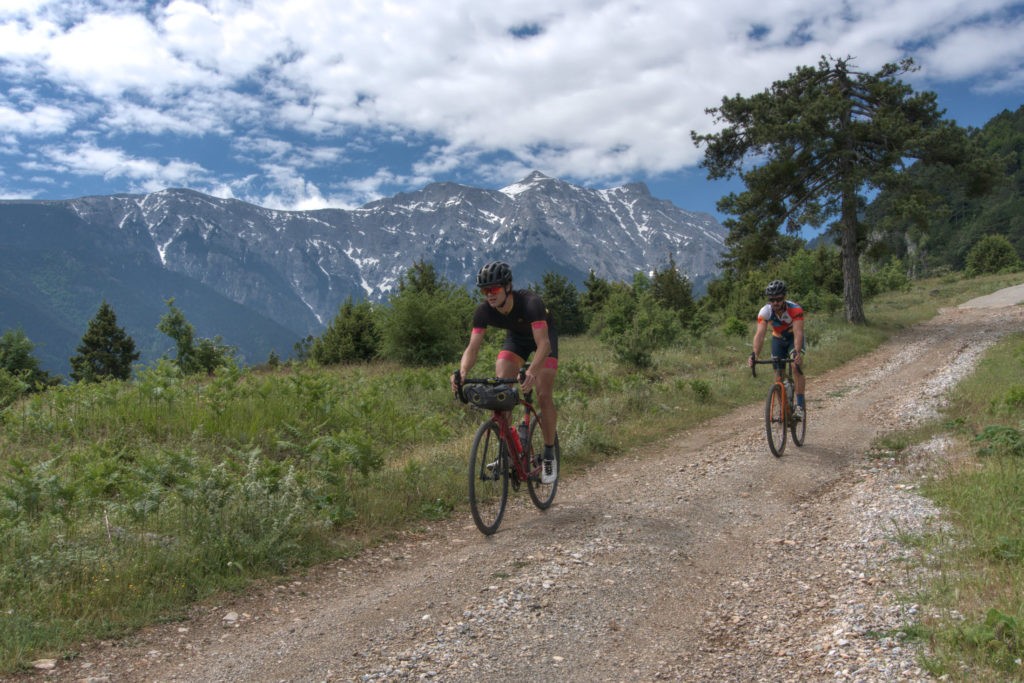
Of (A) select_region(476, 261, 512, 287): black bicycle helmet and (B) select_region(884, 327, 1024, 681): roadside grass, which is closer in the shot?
(B) select_region(884, 327, 1024, 681): roadside grass

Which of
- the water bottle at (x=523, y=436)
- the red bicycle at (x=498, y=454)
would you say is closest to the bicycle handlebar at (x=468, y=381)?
the red bicycle at (x=498, y=454)

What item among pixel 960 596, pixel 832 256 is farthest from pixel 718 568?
pixel 832 256

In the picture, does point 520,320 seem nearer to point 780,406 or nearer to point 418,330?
point 780,406

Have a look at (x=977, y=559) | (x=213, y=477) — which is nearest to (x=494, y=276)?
(x=213, y=477)

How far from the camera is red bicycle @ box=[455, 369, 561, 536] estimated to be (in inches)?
240

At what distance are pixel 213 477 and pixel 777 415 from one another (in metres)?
7.57

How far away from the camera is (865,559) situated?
515cm

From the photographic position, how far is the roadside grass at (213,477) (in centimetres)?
479

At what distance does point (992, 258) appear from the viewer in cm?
7019

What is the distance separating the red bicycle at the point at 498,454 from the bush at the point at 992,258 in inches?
2997

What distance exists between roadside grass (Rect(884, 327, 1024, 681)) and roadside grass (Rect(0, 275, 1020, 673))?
14.7ft

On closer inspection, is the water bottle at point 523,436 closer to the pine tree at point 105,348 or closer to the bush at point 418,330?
the bush at point 418,330

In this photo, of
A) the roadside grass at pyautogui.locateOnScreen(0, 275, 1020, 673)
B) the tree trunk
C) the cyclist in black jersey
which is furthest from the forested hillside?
the cyclist in black jersey

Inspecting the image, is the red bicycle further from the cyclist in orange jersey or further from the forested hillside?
the forested hillside
